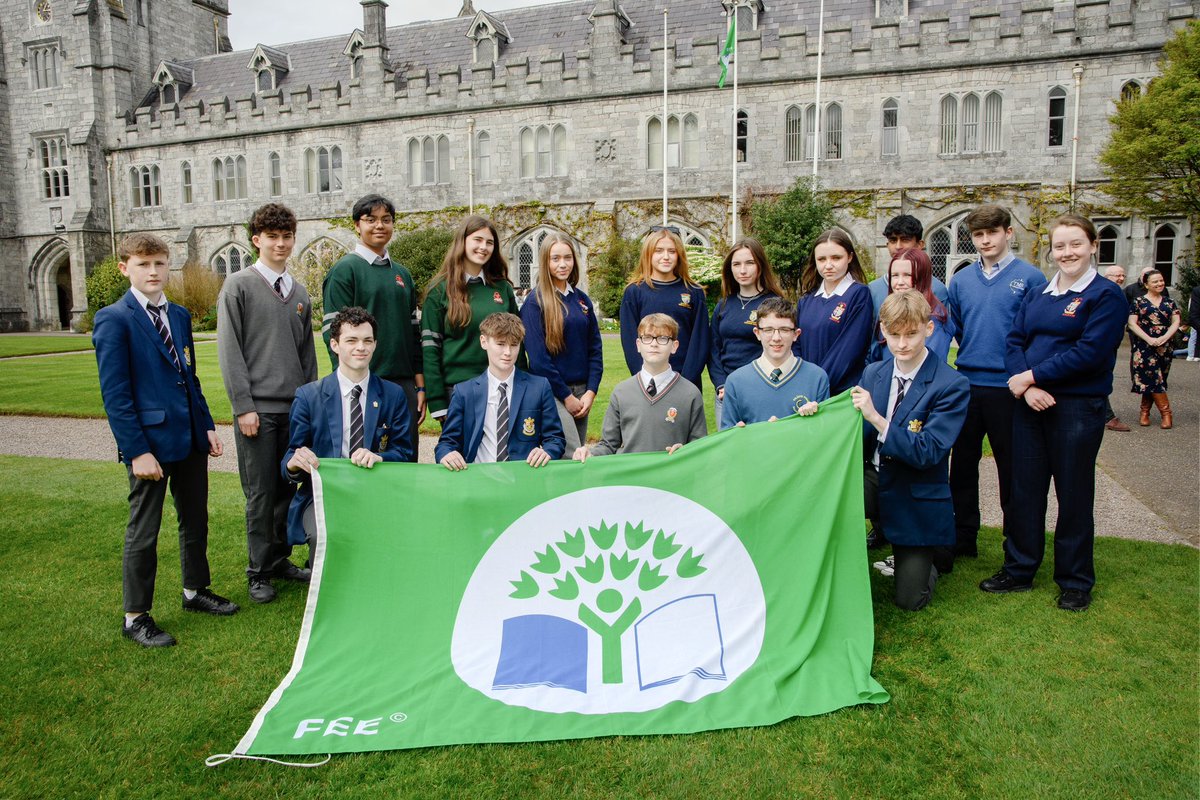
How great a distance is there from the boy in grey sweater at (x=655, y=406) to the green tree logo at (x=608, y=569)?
2.19 feet

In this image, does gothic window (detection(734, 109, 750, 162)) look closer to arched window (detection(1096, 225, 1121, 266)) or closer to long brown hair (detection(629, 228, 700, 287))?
arched window (detection(1096, 225, 1121, 266))

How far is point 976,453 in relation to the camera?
5.24 meters

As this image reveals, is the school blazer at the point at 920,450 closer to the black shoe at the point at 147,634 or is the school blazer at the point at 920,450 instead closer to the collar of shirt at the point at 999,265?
the collar of shirt at the point at 999,265

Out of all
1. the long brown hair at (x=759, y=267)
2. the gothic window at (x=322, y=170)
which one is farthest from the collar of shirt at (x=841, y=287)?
the gothic window at (x=322, y=170)

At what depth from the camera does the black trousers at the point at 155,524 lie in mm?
4172

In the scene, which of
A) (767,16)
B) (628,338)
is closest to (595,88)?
(767,16)

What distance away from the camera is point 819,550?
3.88 metres

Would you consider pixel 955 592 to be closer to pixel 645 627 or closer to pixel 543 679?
pixel 645 627

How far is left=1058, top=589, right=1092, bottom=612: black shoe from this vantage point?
448 cm

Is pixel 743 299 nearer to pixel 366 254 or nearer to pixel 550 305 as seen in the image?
pixel 550 305

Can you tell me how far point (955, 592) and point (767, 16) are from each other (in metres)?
28.8

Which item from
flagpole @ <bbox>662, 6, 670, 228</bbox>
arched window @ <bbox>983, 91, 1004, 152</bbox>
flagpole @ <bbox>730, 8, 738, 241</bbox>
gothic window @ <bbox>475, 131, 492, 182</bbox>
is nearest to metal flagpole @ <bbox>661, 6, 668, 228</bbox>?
flagpole @ <bbox>662, 6, 670, 228</bbox>

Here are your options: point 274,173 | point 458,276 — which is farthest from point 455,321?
point 274,173

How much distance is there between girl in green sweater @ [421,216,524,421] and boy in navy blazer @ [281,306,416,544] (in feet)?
1.96
